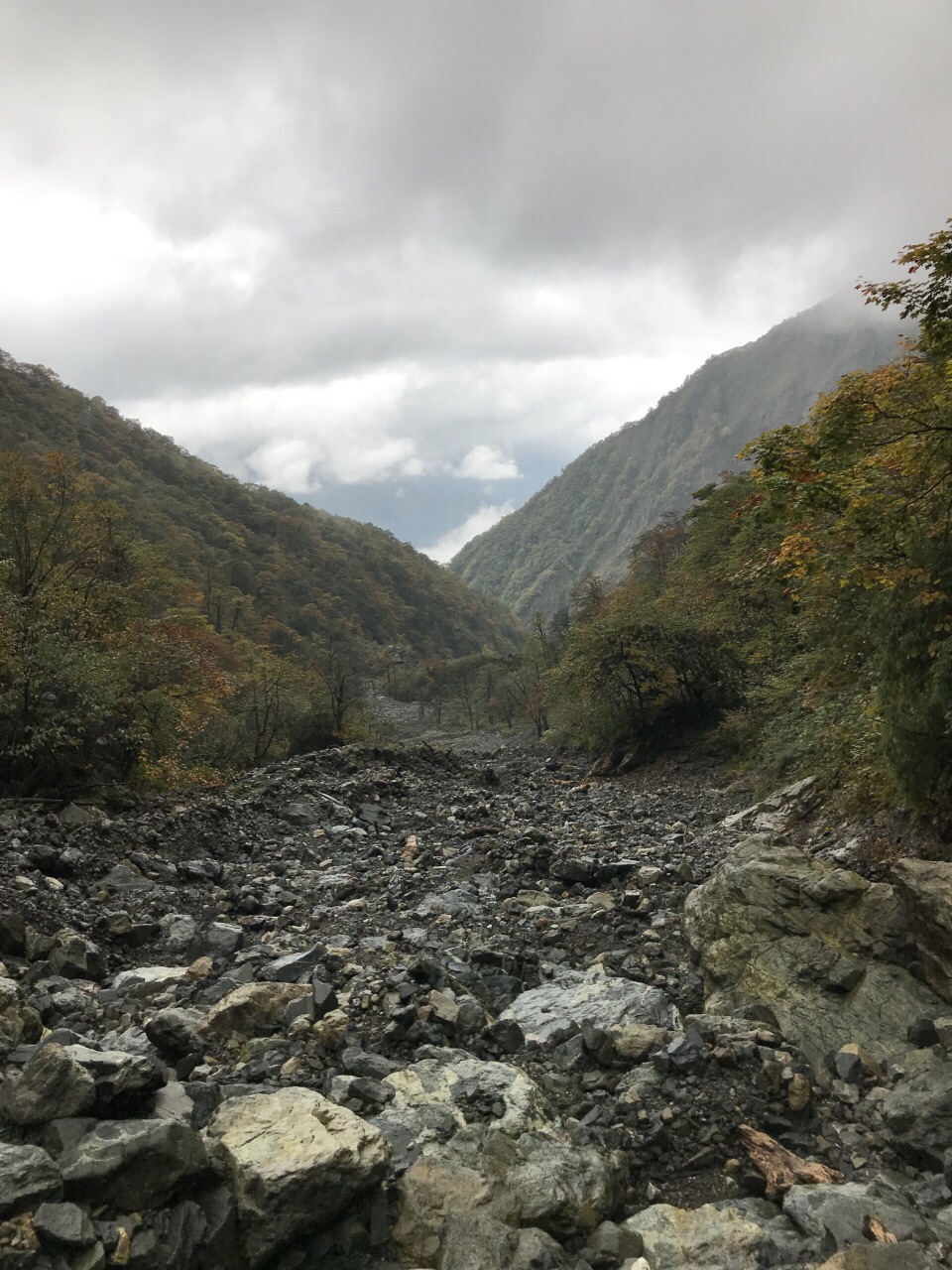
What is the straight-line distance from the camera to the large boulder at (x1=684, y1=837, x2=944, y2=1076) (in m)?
5.49

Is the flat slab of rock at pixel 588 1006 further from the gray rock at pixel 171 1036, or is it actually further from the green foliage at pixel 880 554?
the green foliage at pixel 880 554

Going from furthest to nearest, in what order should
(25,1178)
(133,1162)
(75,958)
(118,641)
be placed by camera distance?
(118,641)
(75,958)
(133,1162)
(25,1178)

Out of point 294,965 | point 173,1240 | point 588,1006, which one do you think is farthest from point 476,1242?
point 294,965

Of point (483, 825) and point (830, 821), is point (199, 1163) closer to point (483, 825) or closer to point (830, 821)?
point (830, 821)

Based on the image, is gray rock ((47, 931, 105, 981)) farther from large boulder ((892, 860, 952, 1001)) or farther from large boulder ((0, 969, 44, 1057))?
large boulder ((892, 860, 952, 1001))

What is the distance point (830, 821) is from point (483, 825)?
7610mm

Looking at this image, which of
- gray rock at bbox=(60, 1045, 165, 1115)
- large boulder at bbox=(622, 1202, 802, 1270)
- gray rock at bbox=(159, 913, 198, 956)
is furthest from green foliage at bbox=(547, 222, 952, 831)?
gray rock at bbox=(159, 913, 198, 956)

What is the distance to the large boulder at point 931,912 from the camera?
541 cm

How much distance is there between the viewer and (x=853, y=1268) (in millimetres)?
3332

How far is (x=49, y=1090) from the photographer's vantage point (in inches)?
146

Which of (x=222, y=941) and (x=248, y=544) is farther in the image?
(x=248, y=544)

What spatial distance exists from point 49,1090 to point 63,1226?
2.67 feet

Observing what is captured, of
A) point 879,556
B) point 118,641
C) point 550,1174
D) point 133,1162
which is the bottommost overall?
point 550,1174

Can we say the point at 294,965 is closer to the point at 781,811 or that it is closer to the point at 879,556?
the point at 879,556
